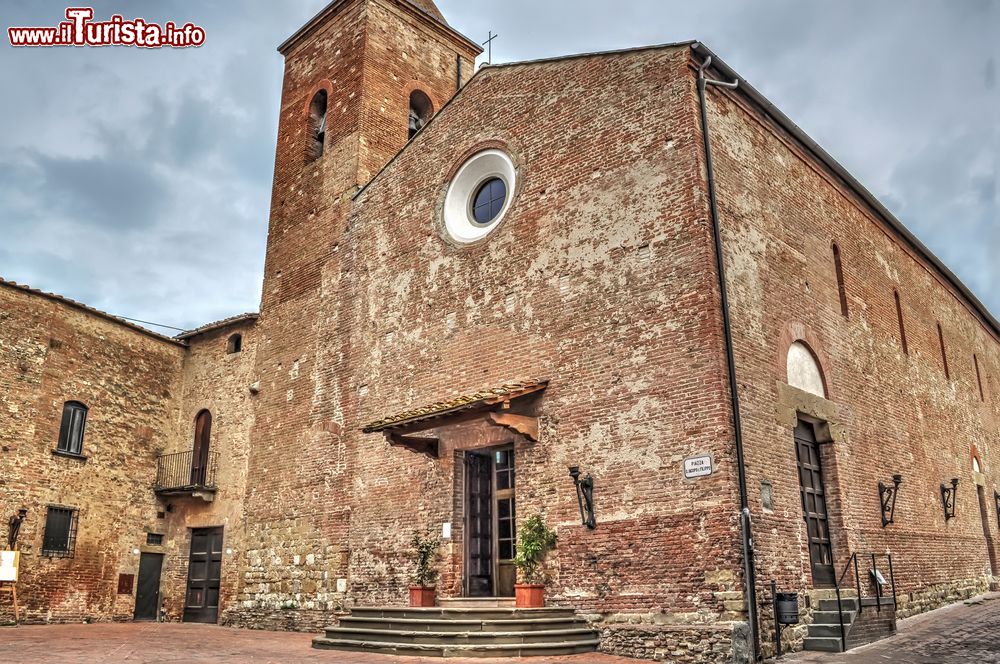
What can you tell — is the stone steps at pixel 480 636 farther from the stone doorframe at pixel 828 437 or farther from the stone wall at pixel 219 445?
the stone wall at pixel 219 445

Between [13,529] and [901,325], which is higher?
[901,325]

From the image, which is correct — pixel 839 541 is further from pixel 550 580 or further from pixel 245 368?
pixel 245 368

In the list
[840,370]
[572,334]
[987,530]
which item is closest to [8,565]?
[572,334]

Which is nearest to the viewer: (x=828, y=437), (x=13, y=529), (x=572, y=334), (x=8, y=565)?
(x=572, y=334)

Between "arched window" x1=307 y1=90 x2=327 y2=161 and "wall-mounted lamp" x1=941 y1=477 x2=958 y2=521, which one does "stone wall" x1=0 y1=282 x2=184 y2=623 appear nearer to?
"arched window" x1=307 y1=90 x2=327 y2=161

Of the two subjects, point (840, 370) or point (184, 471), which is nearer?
point (840, 370)

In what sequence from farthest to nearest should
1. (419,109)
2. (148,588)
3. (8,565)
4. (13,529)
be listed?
1. (419,109)
2. (148,588)
3. (13,529)
4. (8,565)

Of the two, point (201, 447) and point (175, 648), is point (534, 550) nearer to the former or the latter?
point (175, 648)

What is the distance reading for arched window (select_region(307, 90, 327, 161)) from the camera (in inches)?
722

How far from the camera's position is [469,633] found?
9477 millimetres

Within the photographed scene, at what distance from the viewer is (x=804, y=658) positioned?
9203mm

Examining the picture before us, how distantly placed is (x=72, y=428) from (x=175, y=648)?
8.38 metres

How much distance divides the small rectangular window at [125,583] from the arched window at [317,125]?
998cm

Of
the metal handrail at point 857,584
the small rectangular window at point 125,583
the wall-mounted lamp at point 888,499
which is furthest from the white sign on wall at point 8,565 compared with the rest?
the wall-mounted lamp at point 888,499
